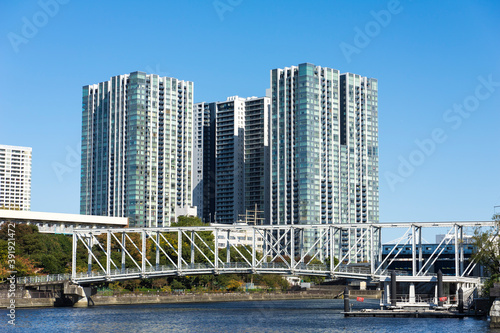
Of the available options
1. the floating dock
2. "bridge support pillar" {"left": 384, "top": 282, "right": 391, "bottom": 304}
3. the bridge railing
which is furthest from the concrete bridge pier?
"bridge support pillar" {"left": 384, "top": 282, "right": 391, "bottom": 304}

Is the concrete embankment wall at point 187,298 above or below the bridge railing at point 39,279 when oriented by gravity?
below

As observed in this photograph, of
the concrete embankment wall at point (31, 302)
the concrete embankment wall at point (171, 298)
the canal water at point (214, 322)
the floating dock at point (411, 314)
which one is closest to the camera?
the canal water at point (214, 322)

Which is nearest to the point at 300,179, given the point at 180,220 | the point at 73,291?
the point at 180,220

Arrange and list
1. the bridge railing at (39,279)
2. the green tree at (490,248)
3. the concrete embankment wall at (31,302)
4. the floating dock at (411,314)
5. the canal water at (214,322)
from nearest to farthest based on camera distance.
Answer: the canal water at (214,322) < the floating dock at (411,314) < the green tree at (490,248) < the concrete embankment wall at (31,302) < the bridge railing at (39,279)

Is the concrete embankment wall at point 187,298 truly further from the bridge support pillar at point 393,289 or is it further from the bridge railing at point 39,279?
the bridge support pillar at point 393,289

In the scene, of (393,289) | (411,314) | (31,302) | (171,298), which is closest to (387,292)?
(393,289)

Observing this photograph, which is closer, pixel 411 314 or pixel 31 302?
pixel 411 314

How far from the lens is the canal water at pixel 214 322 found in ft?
217

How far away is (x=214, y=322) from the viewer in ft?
246

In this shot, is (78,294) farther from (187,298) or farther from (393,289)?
(393,289)

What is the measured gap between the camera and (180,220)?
538ft

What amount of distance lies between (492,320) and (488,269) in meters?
27.0

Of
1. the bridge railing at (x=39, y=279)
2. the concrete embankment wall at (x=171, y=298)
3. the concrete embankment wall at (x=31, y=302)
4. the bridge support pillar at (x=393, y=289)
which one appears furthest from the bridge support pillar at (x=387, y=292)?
the concrete embankment wall at (x=31, y=302)

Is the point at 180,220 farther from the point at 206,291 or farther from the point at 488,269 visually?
the point at 488,269
